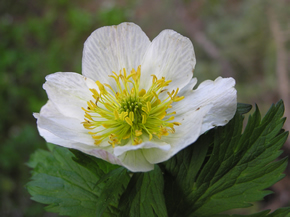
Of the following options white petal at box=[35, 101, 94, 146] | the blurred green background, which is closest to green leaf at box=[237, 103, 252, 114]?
white petal at box=[35, 101, 94, 146]

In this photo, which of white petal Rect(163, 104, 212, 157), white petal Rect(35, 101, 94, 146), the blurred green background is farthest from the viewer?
the blurred green background

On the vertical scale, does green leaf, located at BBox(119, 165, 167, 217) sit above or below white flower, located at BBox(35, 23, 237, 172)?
below

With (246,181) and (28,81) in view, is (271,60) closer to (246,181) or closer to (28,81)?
(246,181)

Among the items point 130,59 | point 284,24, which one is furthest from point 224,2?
point 130,59

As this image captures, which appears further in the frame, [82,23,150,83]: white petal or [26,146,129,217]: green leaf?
[82,23,150,83]: white petal

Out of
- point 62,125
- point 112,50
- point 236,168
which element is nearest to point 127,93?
point 112,50

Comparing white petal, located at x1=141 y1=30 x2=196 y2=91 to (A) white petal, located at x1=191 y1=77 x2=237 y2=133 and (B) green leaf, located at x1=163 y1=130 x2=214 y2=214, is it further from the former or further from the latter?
(B) green leaf, located at x1=163 y1=130 x2=214 y2=214

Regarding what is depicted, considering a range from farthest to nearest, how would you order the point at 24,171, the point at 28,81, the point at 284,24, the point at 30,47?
the point at 30,47, the point at 28,81, the point at 24,171, the point at 284,24
